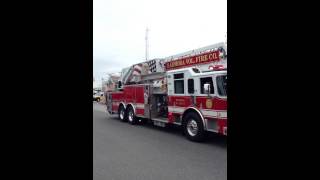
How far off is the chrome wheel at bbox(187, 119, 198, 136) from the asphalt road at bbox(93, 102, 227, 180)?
301 mm

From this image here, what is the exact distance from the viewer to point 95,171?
204 inches

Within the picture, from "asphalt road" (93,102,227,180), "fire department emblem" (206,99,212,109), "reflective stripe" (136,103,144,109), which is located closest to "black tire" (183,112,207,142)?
"asphalt road" (93,102,227,180)

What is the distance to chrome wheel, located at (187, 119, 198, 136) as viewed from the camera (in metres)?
8.02

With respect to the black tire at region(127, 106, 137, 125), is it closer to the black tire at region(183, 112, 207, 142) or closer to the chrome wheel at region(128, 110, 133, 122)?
the chrome wheel at region(128, 110, 133, 122)

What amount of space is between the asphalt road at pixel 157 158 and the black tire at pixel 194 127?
0.20 m

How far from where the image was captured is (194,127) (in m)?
8.08

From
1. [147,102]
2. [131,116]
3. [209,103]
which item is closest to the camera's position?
[209,103]

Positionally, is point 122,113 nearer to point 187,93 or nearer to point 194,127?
point 187,93

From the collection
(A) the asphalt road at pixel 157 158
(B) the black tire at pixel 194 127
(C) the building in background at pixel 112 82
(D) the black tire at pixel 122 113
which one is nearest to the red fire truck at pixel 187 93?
(B) the black tire at pixel 194 127

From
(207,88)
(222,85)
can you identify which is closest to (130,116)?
(207,88)

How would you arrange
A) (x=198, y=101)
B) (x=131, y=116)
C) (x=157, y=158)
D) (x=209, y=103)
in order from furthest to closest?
(x=131, y=116) → (x=198, y=101) → (x=209, y=103) → (x=157, y=158)

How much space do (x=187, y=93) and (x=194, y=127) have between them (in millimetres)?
1077
